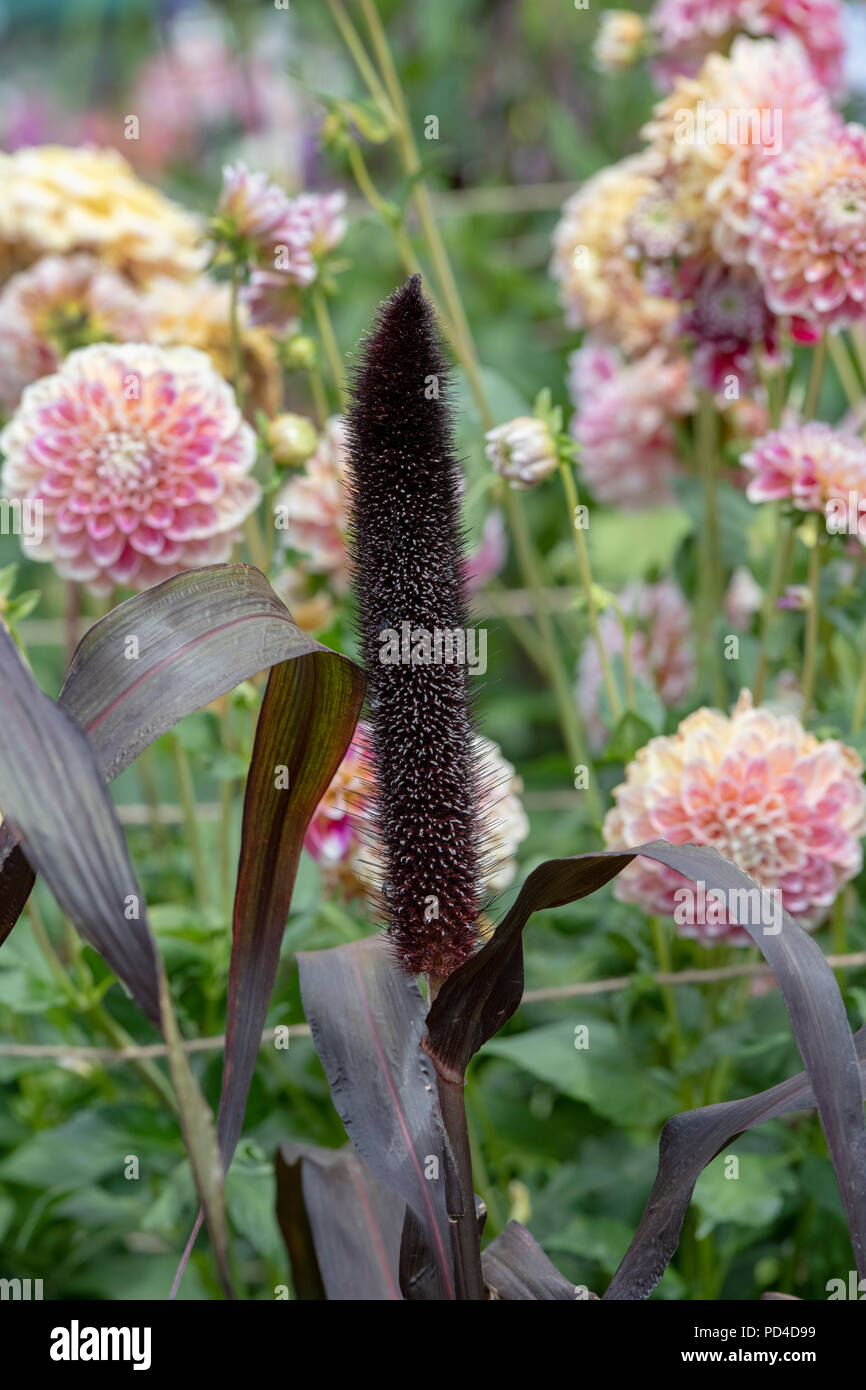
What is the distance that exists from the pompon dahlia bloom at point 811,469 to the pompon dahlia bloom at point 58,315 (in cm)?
41

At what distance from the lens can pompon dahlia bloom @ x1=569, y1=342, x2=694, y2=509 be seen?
3.09ft

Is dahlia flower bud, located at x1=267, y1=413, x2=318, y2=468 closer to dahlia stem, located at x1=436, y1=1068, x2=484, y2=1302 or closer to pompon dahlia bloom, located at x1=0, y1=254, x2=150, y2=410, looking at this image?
pompon dahlia bloom, located at x1=0, y1=254, x2=150, y2=410

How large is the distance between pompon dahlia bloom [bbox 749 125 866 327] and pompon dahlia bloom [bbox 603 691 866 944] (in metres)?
0.23

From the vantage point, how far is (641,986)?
71 centimetres

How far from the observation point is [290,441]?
2.33ft

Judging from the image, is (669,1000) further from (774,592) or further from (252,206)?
(252,206)

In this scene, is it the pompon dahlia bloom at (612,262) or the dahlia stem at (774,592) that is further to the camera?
the pompon dahlia bloom at (612,262)

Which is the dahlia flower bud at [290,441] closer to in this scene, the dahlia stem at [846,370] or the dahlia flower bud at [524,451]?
the dahlia flower bud at [524,451]

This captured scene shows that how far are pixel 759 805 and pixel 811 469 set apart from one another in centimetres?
17

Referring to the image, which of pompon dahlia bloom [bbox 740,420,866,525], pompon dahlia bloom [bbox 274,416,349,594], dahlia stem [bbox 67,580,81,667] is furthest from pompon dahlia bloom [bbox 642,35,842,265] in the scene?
dahlia stem [bbox 67,580,81,667]

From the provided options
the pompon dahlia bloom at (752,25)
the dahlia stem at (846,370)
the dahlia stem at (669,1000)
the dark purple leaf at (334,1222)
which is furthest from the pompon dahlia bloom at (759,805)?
the pompon dahlia bloom at (752,25)

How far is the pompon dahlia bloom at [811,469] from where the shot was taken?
2.16 feet

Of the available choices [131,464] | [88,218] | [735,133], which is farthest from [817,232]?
[88,218]
